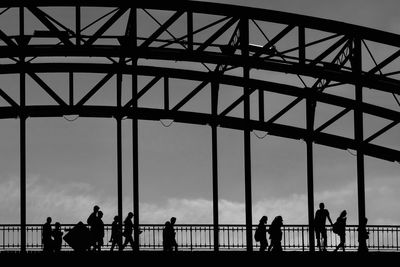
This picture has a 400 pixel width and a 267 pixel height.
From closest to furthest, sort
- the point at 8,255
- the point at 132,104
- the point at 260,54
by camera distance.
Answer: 1. the point at 8,255
2. the point at 260,54
3. the point at 132,104

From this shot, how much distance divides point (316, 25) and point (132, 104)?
→ 23.8 feet

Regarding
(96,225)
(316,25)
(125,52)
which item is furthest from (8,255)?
(316,25)

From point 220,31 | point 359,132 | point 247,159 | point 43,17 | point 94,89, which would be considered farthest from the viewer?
point 94,89

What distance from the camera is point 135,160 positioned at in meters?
44.4

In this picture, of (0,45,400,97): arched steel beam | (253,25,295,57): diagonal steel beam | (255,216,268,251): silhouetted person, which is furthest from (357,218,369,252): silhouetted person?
(253,25,295,57): diagonal steel beam

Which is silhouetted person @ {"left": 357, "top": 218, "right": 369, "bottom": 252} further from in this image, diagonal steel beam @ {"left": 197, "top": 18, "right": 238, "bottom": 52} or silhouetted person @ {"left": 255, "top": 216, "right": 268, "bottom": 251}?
diagonal steel beam @ {"left": 197, "top": 18, "right": 238, "bottom": 52}

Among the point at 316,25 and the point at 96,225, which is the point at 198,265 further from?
the point at 316,25

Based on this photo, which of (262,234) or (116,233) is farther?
(116,233)

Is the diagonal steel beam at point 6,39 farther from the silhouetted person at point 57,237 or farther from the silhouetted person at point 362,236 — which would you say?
the silhouetted person at point 362,236

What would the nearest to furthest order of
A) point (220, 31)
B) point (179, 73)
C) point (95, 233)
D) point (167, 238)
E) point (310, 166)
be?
point (220, 31) → point (95, 233) → point (167, 238) → point (179, 73) → point (310, 166)

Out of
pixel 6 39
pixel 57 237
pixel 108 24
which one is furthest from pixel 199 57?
pixel 57 237

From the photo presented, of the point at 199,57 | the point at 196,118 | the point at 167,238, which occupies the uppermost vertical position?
the point at 199,57

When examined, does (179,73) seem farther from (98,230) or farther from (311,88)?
(98,230)

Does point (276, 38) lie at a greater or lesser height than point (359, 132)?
greater
